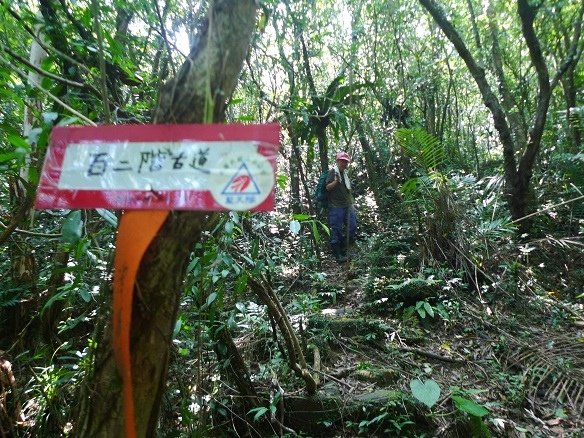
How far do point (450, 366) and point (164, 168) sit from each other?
10.5 feet

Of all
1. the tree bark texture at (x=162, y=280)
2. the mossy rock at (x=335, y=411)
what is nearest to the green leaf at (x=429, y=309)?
the mossy rock at (x=335, y=411)

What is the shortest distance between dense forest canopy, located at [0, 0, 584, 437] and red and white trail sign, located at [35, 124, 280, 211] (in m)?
0.08

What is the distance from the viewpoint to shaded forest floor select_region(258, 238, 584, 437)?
272 cm

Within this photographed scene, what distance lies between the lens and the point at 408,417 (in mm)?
2688

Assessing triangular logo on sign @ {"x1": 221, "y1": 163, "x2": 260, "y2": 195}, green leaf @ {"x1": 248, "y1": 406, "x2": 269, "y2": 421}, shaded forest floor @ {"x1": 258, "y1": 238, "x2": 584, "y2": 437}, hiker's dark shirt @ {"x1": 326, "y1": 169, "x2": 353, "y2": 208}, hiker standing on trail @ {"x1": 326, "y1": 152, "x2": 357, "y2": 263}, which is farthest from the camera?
hiker's dark shirt @ {"x1": 326, "y1": 169, "x2": 353, "y2": 208}

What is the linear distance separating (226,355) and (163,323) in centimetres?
154

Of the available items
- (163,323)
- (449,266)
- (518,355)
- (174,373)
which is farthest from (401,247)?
(163,323)

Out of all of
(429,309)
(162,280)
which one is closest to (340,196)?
(429,309)

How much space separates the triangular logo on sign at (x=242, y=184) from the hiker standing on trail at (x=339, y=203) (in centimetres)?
472

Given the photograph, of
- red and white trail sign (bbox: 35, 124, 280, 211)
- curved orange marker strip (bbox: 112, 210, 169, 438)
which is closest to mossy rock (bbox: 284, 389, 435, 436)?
curved orange marker strip (bbox: 112, 210, 169, 438)

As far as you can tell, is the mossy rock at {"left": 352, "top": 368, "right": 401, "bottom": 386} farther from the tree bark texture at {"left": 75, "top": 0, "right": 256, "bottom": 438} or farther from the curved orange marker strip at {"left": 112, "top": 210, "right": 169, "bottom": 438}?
the curved orange marker strip at {"left": 112, "top": 210, "right": 169, "bottom": 438}

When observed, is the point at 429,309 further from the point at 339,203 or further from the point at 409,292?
the point at 339,203

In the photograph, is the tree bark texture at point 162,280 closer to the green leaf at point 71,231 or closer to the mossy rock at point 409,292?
the green leaf at point 71,231

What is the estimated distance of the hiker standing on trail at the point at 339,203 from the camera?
5758 mm
